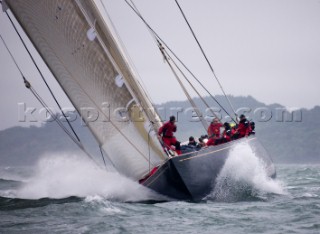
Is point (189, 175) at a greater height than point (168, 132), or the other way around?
point (168, 132)

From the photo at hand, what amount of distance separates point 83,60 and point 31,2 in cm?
157

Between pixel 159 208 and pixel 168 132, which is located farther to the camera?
pixel 168 132

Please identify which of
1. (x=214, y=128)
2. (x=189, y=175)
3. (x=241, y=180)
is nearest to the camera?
(x=189, y=175)

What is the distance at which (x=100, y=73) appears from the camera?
10641mm

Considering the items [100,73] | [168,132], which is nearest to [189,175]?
[168,132]

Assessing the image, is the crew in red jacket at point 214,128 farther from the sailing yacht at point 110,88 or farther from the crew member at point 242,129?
the sailing yacht at point 110,88

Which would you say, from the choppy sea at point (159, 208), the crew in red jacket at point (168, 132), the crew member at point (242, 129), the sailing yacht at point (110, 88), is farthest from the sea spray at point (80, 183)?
the crew member at point (242, 129)

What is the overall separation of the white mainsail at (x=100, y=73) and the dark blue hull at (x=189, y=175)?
1.95 feet

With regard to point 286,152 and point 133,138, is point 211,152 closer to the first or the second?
point 133,138

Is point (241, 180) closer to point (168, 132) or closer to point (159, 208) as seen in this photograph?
point (168, 132)

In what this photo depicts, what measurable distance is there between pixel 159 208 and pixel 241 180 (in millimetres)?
2436

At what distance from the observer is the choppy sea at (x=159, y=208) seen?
7961 mm

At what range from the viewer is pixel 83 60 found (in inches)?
422

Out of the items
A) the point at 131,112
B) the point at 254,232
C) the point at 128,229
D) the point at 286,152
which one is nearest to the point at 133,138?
the point at 131,112
